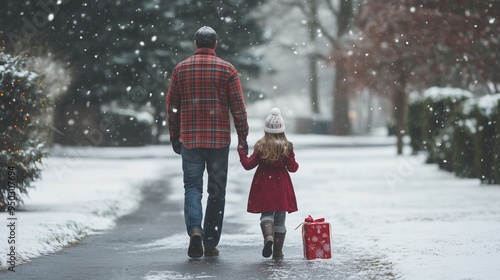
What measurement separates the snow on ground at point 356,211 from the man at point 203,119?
1066mm

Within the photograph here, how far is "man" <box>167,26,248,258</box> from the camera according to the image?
785cm

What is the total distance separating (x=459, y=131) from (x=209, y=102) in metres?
10.0

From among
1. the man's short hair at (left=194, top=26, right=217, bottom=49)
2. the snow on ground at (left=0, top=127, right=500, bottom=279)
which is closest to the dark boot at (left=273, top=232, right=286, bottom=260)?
the snow on ground at (left=0, top=127, right=500, bottom=279)

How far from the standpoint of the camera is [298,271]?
706cm

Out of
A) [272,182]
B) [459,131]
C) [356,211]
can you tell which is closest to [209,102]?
[272,182]

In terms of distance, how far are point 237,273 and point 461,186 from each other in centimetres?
948

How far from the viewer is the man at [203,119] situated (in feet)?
25.8

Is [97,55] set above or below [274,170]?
above

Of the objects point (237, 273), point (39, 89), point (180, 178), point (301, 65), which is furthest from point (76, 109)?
point (301, 65)

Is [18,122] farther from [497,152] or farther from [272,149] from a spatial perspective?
[497,152]

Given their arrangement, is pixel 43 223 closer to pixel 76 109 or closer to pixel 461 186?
pixel 461 186

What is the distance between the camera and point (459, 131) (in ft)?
55.9

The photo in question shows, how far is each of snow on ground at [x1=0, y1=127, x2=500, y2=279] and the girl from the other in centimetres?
59

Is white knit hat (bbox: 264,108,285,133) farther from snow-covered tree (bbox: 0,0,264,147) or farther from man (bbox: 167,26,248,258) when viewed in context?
snow-covered tree (bbox: 0,0,264,147)
